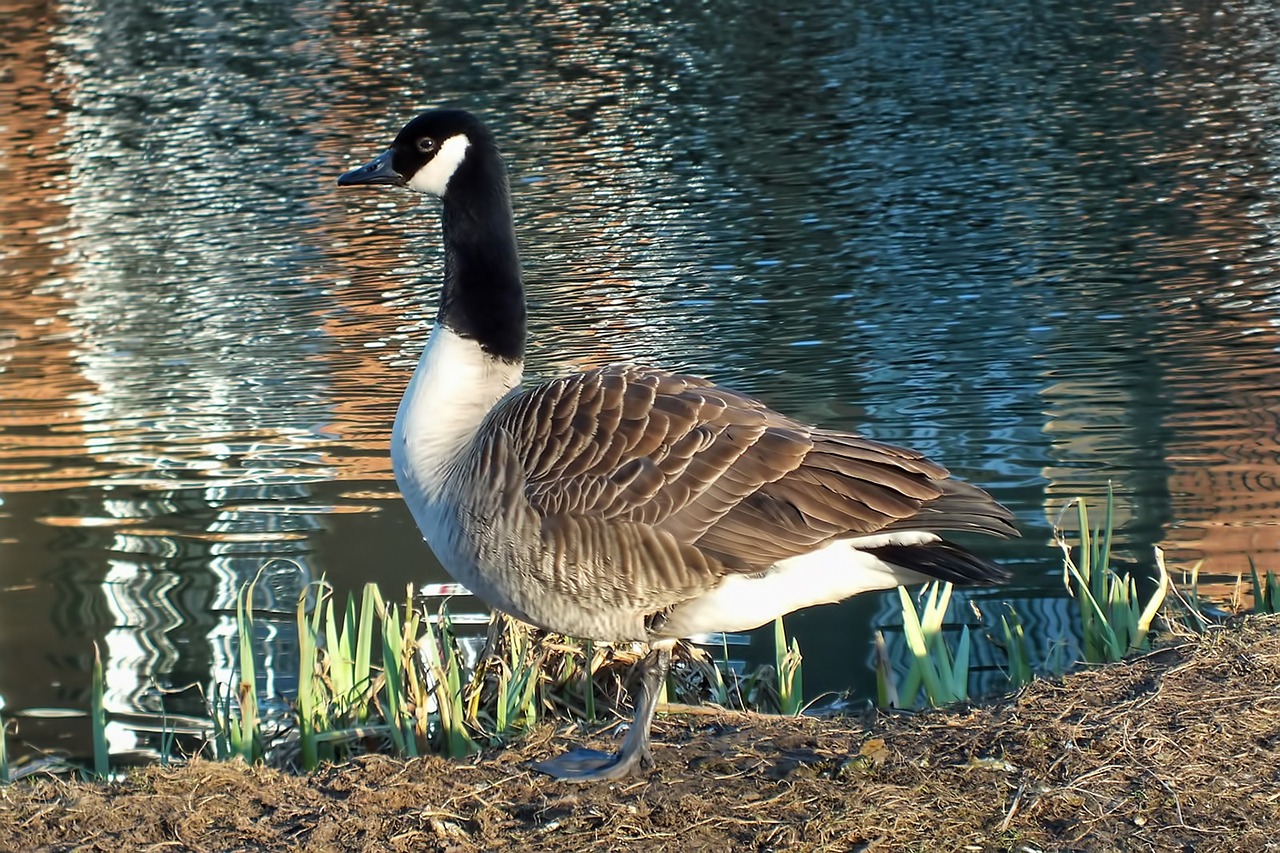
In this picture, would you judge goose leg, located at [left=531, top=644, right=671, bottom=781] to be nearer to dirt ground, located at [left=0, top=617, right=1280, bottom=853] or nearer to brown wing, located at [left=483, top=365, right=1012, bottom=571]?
dirt ground, located at [left=0, top=617, right=1280, bottom=853]

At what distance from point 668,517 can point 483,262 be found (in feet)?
4.65

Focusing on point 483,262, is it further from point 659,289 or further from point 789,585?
point 659,289

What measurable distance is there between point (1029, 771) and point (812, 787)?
592 mm

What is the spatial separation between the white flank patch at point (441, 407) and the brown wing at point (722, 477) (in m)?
0.42

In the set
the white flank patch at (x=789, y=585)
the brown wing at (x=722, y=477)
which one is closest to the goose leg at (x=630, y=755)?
the white flank patch at (x=789, y=585)

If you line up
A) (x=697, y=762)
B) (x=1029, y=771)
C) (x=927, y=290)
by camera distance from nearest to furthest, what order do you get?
1. (x=1029, y=771)
2. (x=697, y=762)
3. (x=927, y=290)

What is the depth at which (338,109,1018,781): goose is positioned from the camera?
4.36 m

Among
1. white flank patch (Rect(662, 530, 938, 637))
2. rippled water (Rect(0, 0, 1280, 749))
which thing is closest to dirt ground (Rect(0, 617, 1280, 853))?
white flank patch (Rect(662, 530, 938, 637))

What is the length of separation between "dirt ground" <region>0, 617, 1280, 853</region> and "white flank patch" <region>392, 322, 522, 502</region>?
35.6 inches

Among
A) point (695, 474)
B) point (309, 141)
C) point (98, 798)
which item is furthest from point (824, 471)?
point (309, 141)

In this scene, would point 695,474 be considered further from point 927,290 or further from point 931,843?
point 927,290

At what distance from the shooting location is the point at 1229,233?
11.8 meters

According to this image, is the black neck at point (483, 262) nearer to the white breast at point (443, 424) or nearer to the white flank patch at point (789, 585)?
the white breast at point (443, 424)

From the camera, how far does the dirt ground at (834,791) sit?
4.00 meters
